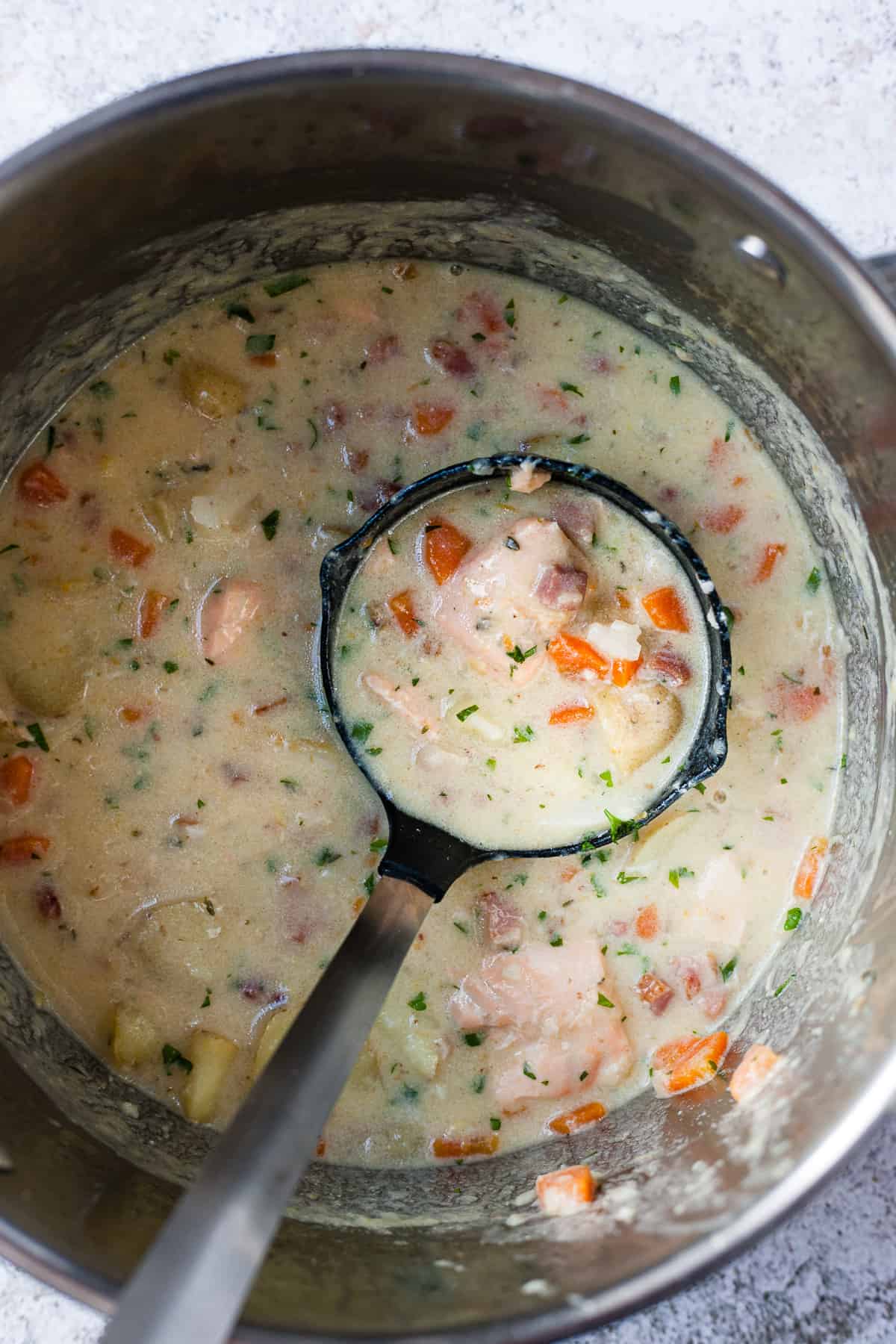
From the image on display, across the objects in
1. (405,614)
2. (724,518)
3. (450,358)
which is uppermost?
(450,358)

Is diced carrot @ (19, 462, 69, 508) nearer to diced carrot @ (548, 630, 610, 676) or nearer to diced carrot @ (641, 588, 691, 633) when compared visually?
diced carrot @ (548, 630, 610, 676)

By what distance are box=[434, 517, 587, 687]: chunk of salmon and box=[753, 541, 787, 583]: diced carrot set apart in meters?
0.40

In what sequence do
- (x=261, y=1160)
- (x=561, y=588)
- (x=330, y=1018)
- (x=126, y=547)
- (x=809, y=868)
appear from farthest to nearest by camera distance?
(x=809, y=868)
(x=126, y=547)
(x=561, y=588)
(x=330, y=1018)
(x=261, y=1160)

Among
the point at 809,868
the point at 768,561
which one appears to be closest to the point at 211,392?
the point at 768,561

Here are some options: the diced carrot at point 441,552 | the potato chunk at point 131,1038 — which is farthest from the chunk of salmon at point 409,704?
the potato chunk at point 131,1038

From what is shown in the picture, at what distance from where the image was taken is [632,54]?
2.40 m

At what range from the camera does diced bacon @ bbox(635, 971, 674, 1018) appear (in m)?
2.36

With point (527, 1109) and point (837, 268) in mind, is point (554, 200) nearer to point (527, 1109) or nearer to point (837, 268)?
point (837, 268)

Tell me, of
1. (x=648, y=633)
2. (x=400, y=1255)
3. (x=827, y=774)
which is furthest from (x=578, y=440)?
(x=400, y=1255)

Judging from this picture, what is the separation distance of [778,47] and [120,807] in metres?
2.04

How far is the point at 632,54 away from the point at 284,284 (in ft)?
2.83

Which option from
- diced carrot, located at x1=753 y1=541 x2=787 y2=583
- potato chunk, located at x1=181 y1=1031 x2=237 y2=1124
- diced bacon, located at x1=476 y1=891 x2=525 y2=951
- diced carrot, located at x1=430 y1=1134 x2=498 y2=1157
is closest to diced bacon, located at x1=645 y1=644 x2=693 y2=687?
diced carrot, located at x1=753 y1=541 x2=787 y2=583

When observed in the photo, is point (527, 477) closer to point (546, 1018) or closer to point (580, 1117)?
point (546, 1018)

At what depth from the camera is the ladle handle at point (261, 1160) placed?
1394 mm
